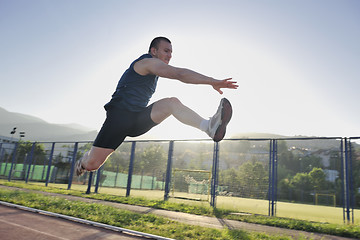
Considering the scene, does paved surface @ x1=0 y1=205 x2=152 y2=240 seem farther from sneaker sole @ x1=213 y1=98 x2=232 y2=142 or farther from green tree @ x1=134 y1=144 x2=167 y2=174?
green tree @ x1=134 y1=144 x2=167 y2=174

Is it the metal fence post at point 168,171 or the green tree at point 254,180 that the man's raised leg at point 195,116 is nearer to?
the green tree at point 254,180

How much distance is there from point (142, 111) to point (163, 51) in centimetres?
76

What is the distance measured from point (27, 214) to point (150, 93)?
18.0 feet

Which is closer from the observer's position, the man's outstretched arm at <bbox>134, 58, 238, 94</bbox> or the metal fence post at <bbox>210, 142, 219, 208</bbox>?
the man's outstretched arm at <bbox>134, 58, 238, 94</bbox>

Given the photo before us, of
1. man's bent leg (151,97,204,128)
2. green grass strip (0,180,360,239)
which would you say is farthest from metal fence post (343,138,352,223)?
man's bent leg (151,97,204,128)

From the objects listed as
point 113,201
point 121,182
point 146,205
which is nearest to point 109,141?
point 146,205

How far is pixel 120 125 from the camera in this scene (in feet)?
9.96

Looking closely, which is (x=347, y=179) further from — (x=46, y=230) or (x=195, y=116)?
(x=46, y=230)

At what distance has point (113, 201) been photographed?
10203mm

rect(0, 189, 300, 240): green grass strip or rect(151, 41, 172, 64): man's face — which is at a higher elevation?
rect(151, 41, 172, 64): man's face

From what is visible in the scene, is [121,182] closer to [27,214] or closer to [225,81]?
[27,214]

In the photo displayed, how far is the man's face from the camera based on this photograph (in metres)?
3.01

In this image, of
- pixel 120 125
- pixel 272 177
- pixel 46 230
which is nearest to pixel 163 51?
pixel 120 125

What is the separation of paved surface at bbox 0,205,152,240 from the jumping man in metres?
2.23
